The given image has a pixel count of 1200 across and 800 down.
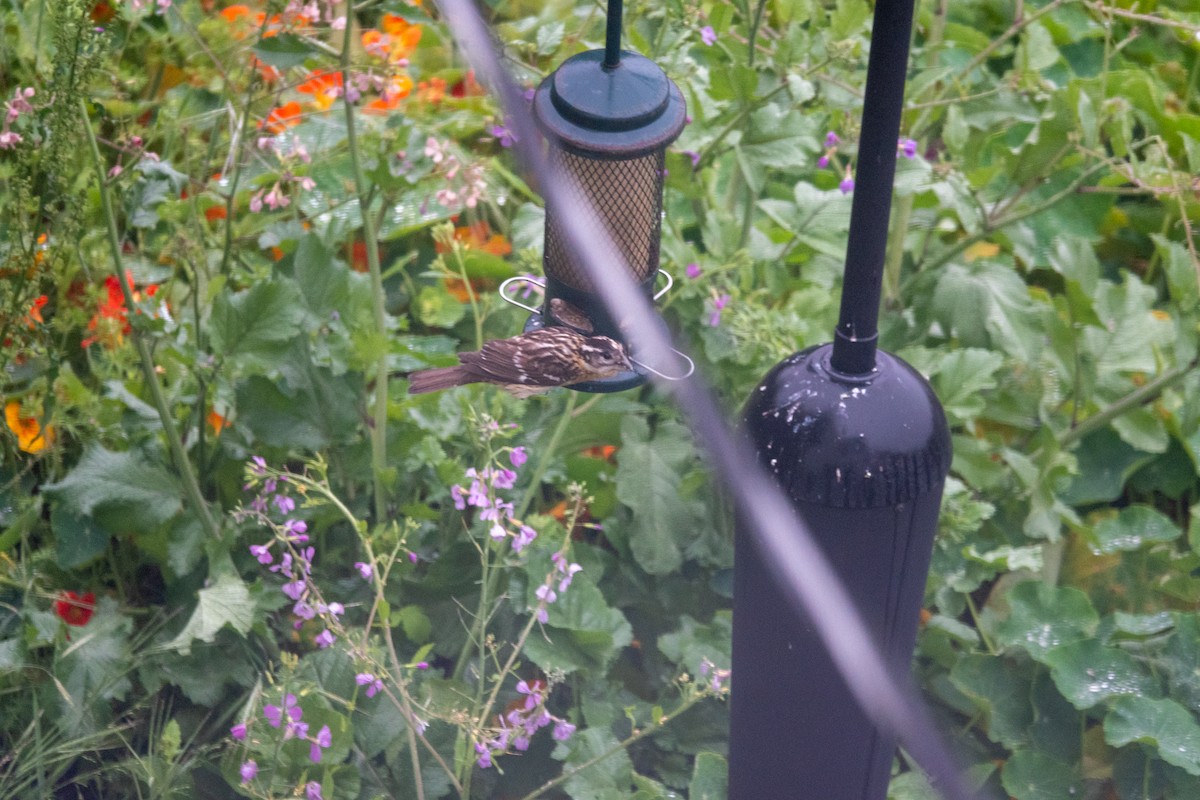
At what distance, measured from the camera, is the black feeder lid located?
4.69ft

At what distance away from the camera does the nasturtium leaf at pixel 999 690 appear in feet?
6.95

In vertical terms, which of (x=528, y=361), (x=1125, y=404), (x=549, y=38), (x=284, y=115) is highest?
(x=549, y=38)

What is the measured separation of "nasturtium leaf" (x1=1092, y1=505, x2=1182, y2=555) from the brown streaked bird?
3.91ft

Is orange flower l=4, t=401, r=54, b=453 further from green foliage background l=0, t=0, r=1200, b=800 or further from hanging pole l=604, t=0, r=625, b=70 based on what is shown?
hanging pole l=604, t=0, r=625, b=70

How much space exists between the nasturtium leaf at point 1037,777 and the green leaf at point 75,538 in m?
1.52

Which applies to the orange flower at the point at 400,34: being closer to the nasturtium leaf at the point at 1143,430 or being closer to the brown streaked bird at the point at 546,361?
the brown streaked bird at the point at 546,361

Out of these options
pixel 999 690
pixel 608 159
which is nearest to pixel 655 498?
pixel 999 690

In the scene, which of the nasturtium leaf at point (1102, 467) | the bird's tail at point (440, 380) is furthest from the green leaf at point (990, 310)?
the bird's tail at point (440, 380)

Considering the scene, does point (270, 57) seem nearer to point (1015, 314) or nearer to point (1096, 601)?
point (1015, 314)

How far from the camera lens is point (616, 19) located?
139 centimetres

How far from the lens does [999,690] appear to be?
2139 mm

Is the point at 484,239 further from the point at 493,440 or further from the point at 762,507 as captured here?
the point at 762,507

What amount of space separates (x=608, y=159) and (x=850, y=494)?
46 centimetres

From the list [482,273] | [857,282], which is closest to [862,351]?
[857,282]
